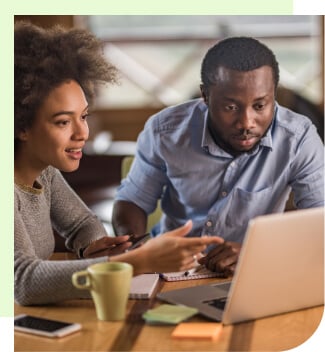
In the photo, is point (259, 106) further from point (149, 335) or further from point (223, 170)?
point (149, 335)

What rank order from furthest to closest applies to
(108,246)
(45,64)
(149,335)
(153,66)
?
(153,66) → (108,246) → (45,64) → (149,335)

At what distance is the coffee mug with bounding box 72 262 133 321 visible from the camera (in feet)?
4.15

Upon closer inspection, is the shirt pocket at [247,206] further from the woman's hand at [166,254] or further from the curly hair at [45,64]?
the curly hair at [45,64]

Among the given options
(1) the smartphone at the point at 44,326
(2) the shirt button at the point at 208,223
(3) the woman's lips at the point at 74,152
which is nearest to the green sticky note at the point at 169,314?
(1) the smartphone at the point at 44,326

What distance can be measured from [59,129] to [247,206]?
377 millimetres

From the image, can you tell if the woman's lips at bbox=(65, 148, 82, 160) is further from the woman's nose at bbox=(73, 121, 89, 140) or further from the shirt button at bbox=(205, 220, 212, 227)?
the shirt button at bbox=(205, 220, 212, 227)

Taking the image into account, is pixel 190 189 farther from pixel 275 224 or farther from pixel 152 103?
pixel 275 224

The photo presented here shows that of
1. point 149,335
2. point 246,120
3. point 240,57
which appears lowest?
point 149,335

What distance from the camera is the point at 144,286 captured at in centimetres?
142

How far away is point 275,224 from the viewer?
1.18m

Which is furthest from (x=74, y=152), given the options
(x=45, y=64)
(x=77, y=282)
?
(x=77, y=282)

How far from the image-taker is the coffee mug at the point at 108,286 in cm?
127

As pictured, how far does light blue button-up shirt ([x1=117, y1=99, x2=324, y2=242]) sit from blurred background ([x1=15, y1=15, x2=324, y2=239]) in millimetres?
45

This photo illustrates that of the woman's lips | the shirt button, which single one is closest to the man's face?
the shirt button
